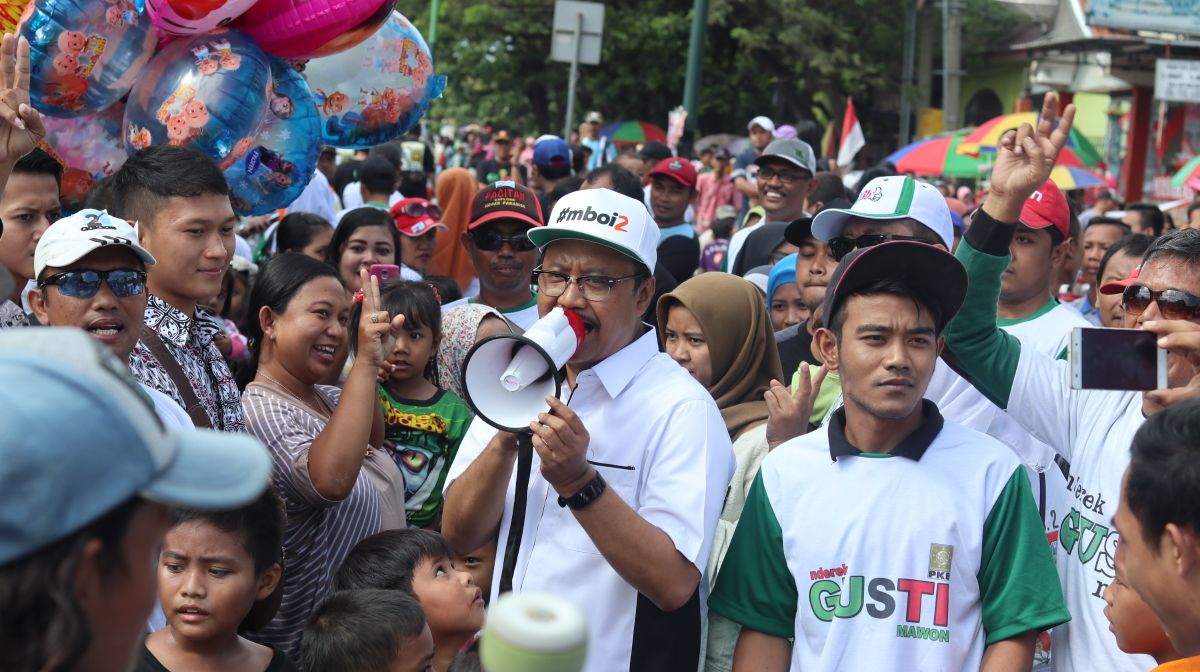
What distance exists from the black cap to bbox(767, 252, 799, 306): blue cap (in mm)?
2550

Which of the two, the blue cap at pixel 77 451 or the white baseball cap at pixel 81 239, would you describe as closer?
the blue cap at pixel 77 451

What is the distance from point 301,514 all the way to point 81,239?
1090mm

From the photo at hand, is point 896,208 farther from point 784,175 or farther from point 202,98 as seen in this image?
point 784,175

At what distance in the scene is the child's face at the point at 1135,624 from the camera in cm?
242

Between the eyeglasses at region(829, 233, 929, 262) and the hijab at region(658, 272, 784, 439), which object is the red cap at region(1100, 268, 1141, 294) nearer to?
the eyeglasses at region(829, 233, 929, 262)

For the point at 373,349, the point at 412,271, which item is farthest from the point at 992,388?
the point at 412,271

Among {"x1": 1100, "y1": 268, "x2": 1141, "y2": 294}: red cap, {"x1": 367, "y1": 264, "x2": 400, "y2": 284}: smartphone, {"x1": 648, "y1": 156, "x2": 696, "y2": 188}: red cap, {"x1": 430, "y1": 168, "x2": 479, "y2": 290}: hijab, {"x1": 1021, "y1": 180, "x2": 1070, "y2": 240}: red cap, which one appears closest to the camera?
{"x1": 1100, "y1": 268, "x2": 1141, "y2": 294}: red cap

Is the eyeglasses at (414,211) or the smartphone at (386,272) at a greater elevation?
the eyeglasses at (414,211)

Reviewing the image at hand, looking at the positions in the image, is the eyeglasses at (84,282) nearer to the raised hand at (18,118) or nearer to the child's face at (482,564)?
the raised hand at (18,118)

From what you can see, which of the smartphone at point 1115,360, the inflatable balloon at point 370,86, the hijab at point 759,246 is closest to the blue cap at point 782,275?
the hijab at point 759,246

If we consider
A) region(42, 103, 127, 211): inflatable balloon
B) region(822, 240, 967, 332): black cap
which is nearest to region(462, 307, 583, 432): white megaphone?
region(822, 240, 967, 332): black cap

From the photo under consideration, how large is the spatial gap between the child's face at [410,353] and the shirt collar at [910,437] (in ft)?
7.16

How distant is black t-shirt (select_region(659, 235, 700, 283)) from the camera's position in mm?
7703

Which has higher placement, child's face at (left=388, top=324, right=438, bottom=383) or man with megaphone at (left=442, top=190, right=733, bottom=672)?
child's face at (left=388, top=324, right=438, bottom=383)
